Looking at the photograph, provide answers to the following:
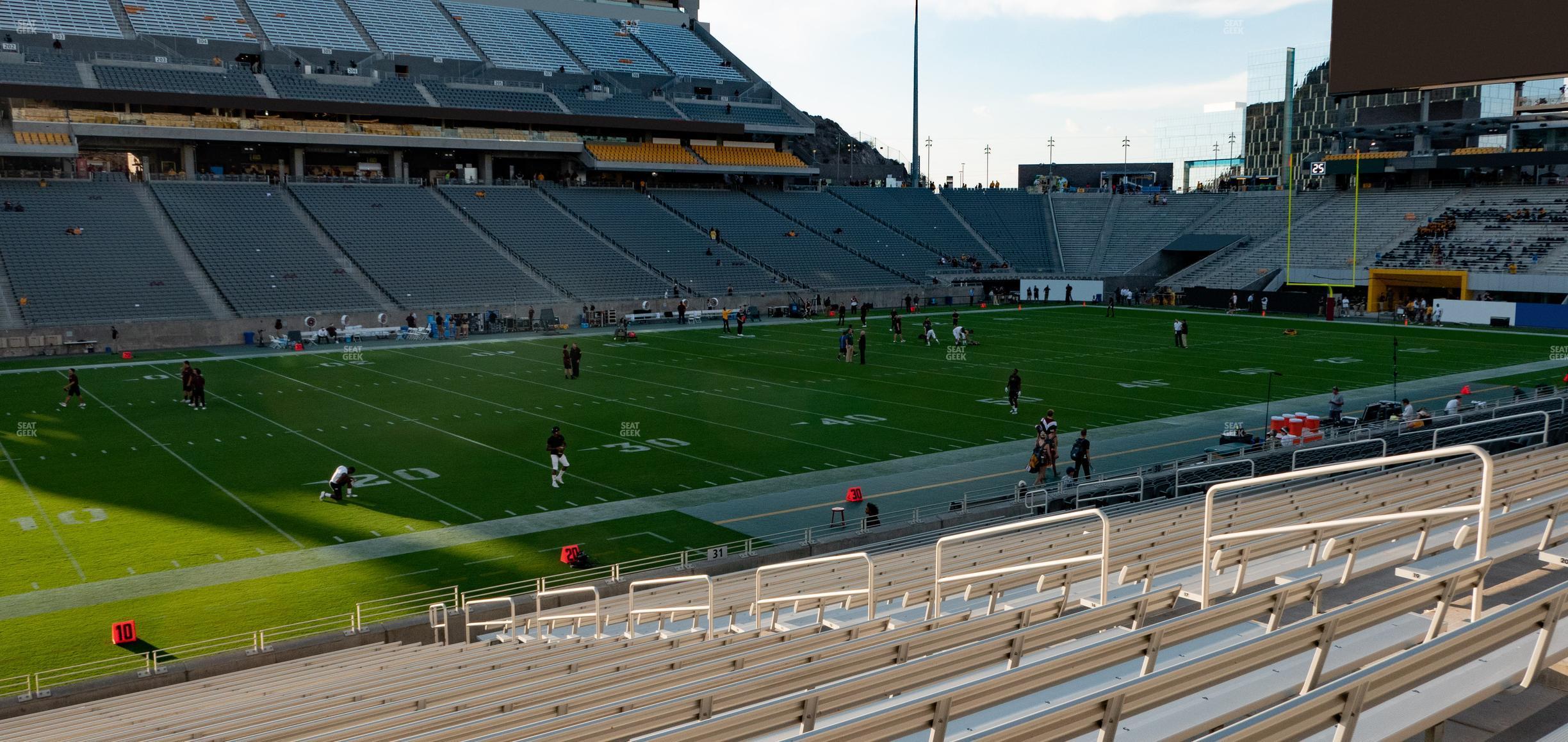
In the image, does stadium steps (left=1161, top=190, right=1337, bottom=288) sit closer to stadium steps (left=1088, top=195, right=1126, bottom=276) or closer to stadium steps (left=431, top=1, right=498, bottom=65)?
stadium steps (left=1088, top=195, right=1126, bottom=276)

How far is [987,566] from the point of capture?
378 inches

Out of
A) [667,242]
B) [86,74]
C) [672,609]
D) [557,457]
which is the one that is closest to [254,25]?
[86,74]

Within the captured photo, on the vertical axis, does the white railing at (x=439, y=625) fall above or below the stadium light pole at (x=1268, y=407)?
below

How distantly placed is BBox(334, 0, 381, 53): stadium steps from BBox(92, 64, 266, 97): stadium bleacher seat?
8.90 m

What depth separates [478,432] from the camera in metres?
26.0

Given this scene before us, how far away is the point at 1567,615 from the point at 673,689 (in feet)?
12.2

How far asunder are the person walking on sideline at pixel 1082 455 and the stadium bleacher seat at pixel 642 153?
50.2 meters

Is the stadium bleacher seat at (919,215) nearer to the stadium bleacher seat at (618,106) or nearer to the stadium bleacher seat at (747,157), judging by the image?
the stadium bleacher seat at (747,157)

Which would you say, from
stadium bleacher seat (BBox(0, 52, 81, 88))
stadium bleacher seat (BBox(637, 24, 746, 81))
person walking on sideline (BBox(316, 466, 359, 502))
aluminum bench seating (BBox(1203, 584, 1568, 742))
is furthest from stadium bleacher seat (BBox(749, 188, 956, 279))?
aluminum bench seating (BBox(1203, 584, 1568, 742))

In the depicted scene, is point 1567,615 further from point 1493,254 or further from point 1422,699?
point 1493,254

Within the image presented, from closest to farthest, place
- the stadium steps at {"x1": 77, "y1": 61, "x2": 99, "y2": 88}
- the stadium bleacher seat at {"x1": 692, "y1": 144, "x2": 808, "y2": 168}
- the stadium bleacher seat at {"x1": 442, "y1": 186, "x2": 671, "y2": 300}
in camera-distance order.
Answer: the stadium steps at {"x1": 77, "y1": 61, "x2": 99, "y2": 88}, the stadium bleacher seat at {"x1": 442, "y1": 186, "x2": 671, "y2": 300}, the stadium bleacher seat at {"x1": 692, "y1": 144, "x2": 808, "y2": 168}

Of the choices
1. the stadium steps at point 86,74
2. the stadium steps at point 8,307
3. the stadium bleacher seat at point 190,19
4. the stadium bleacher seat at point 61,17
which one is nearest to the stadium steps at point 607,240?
the stadium bleacher seat at point 190,19

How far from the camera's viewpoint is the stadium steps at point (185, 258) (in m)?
44.6

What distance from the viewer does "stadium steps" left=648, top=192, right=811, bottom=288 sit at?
198ft
